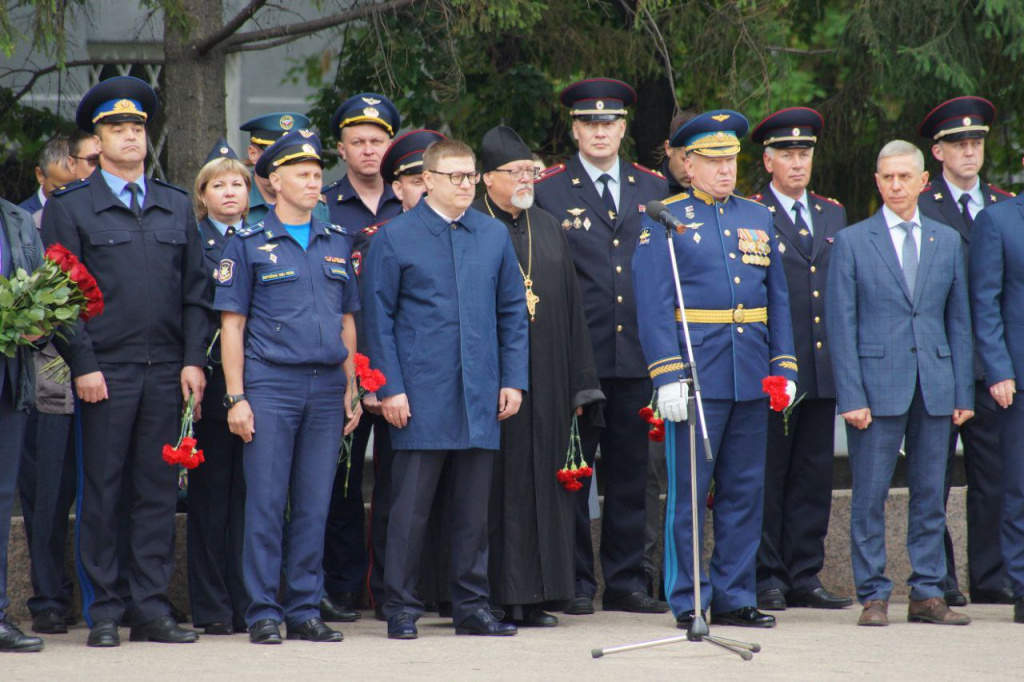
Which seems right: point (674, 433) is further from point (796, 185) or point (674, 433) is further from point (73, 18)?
point (73, 18)

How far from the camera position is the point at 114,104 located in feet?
24.0

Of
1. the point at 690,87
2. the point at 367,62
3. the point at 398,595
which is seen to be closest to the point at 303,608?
the point at 398,595

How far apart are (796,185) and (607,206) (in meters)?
1.08

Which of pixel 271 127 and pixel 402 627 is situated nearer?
pixel 402 627

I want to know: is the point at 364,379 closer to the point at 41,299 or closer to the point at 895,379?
the point at 41,299

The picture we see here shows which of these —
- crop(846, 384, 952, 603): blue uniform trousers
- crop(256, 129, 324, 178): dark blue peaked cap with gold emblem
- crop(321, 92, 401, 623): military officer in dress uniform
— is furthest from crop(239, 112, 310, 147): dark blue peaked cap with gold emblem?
crop(846, 384, 952, 603): blue uniform trousers

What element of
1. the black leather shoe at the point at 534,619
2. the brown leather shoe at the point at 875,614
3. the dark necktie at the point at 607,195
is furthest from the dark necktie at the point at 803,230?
the black leather shoe at the point at 534,619

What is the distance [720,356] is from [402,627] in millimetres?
1923

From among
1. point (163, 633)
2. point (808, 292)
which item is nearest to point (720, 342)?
point (808, 292)

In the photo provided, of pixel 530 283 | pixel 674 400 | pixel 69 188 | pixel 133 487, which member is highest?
pixel 69 188

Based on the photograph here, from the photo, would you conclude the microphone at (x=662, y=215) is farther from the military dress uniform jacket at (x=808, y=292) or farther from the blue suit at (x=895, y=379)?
the military dress uniform jacket at (x=808, y=292)

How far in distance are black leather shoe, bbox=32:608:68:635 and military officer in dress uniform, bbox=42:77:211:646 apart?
0.44 m

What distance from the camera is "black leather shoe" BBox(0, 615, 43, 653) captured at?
6.79m

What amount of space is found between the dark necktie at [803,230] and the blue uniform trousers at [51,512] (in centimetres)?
384
